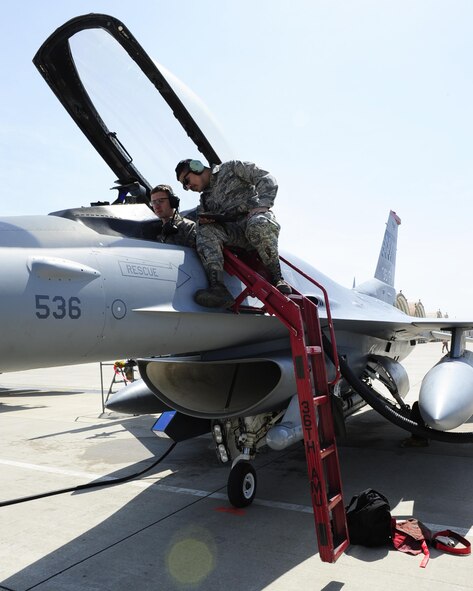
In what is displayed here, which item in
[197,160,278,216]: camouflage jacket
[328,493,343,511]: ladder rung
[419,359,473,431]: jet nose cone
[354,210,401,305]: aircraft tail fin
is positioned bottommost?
[328,493,343,511]: ladder rung

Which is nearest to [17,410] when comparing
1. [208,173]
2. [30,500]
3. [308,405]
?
[30,500]

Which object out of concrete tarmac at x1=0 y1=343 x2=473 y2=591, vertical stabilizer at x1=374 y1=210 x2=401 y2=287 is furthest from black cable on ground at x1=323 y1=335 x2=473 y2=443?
vertical stabilizer at x1=374 y1=210 x2=401 y2=287

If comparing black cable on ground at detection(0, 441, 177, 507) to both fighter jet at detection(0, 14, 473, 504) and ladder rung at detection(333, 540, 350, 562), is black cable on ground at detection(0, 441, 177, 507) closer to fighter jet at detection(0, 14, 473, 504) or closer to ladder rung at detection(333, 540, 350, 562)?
fighter jet at detection(0, 14, 473, 504)

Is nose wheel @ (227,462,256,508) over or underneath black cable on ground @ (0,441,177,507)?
over

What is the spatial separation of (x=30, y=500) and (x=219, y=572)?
2.41 meters

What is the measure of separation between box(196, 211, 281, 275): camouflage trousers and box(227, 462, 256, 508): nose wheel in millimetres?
1854

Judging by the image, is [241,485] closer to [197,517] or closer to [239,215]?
[197,517]

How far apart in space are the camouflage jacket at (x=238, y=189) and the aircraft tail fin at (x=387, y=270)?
5.88m

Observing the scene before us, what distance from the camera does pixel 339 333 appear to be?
19.1 feet

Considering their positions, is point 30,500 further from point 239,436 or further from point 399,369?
point 399,369

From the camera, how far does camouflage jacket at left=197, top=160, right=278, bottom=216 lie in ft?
13.0

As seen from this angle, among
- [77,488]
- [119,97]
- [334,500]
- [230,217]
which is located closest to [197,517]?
[334,500]

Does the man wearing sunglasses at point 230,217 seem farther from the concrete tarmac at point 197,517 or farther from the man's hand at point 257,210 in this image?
the concrete tarmac at point 197,517

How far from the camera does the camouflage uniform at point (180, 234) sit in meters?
3.87
